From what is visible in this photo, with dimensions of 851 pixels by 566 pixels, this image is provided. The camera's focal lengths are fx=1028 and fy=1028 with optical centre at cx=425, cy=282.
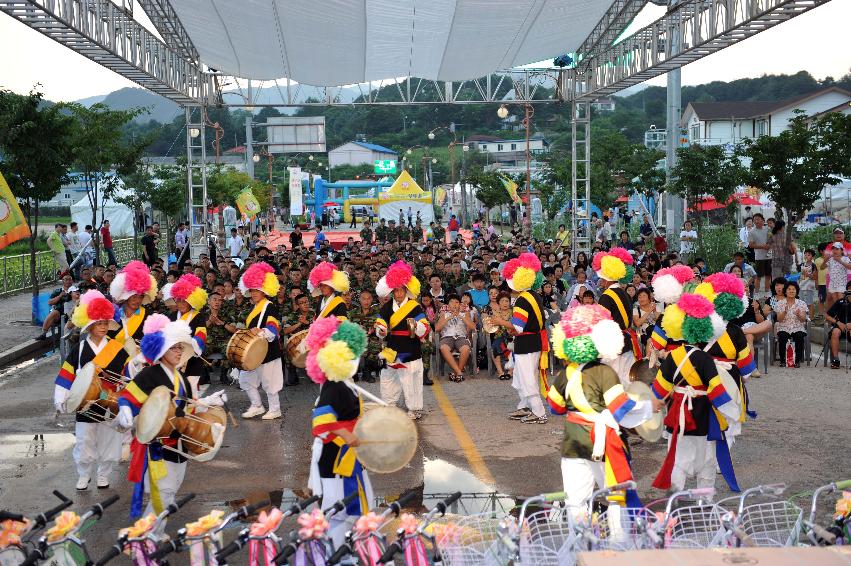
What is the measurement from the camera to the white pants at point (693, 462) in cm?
827

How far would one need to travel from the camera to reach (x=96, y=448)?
9117 millimetres

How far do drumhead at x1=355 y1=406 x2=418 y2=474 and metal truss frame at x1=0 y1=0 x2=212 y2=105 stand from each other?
24.9 ft

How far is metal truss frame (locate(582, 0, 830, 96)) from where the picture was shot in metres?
13.0

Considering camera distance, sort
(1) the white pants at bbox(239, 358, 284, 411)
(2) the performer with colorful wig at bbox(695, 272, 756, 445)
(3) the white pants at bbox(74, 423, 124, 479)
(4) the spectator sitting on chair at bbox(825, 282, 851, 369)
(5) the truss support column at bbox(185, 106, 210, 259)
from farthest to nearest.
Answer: (5) the truss support column at bbox(185, 106, 210, 259), (4) the spectator sitting on chair at bbox(825, 282, 851, 369), (1) the white pants at bbox(239, 358, 284, 411), (3) the white pants at bbox(74, 423, 124, 479), (2) the performer with colorful wig at bbox(695, 272, 756, 445)

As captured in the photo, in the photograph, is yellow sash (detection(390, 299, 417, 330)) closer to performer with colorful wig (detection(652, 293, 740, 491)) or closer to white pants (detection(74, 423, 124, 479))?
white pants (detection(74, 423, 124, 479))

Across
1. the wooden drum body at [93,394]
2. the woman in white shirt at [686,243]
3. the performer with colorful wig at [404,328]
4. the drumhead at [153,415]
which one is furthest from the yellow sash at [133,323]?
the woman in white shirt at [686,243]

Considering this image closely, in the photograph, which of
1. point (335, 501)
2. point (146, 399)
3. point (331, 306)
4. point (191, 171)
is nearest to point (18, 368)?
point (331, 306)

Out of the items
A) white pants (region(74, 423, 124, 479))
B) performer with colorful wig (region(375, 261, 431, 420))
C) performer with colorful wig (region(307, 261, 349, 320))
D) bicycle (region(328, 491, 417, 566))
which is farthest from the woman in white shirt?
bicycle (region(328, 491, 417, 566))

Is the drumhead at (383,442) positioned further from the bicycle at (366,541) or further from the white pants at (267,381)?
the white pants at (267,381)

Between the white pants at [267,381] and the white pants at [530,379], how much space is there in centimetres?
279

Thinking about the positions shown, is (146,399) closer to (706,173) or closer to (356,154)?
(706,173)

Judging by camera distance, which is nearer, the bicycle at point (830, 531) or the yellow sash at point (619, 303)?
the bicycle at point (830, 531)

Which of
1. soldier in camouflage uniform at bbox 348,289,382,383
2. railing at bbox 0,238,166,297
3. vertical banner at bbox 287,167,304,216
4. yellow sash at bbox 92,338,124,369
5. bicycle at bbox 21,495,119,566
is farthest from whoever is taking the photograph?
vertical banner at bbox 287,167,304,216

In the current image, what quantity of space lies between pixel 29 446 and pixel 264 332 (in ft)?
8.93
